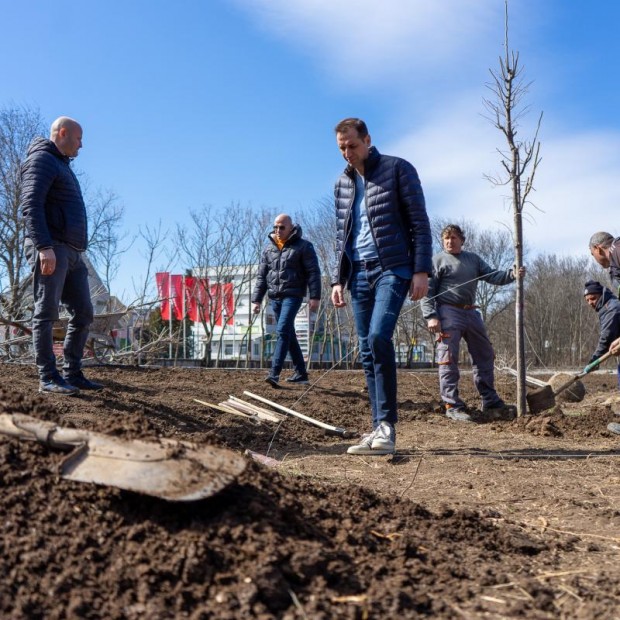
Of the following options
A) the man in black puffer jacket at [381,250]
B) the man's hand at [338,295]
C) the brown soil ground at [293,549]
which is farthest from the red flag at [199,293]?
the brown soil ground at [293,549]

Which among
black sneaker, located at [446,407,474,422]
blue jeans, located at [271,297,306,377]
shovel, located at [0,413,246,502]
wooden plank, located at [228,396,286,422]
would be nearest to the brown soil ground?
shovel, located at [0,413,246,502]

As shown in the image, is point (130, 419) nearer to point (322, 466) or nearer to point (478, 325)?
point (322, 466)

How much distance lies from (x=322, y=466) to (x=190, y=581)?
8.25 feet

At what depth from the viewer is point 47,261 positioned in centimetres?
477

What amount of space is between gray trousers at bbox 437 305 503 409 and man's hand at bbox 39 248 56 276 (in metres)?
3.71

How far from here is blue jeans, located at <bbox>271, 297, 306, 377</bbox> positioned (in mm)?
7863

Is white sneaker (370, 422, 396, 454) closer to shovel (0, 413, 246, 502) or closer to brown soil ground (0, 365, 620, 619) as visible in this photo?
brown soil ground (0, 365, 620, 619)

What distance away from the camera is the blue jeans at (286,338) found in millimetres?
7863

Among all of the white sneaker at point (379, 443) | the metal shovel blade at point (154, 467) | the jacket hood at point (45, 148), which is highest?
the jacket hood at point (45, 148)

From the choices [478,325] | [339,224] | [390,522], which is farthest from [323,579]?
[478,325]

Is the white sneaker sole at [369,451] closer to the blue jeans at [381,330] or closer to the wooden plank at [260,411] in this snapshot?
the blue jeans at [381,330]

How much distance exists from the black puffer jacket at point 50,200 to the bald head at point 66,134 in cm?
5

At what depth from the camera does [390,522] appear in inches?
97.0

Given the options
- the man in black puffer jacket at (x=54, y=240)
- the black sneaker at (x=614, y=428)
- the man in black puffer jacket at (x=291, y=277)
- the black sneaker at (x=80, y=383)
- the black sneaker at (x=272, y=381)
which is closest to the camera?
the man in black puffer jacket at (x=54, y=240)
